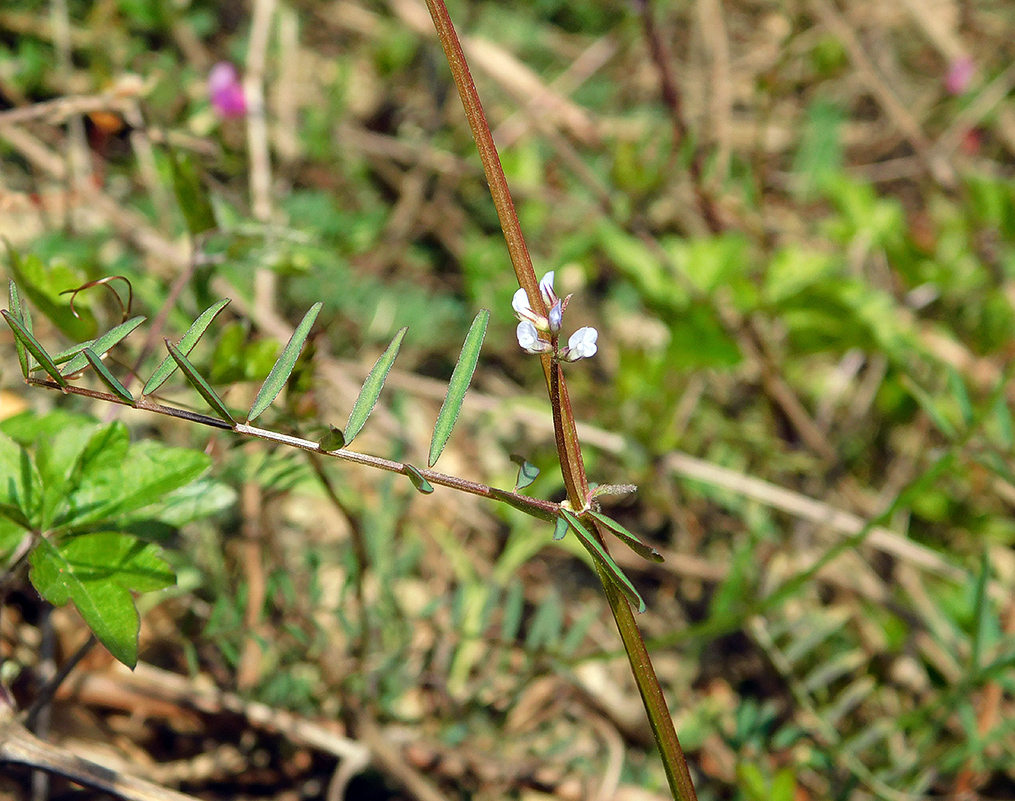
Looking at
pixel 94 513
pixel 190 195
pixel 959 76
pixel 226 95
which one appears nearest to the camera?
pixel 94 513

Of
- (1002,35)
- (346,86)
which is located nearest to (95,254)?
(346,86)

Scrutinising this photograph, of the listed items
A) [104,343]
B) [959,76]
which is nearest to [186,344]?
[104,343]

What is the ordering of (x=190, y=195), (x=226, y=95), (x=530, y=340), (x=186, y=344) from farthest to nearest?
(x=226, y=95) < (x=190, y=195) < (x=186, y=344) < (x=530, y=340)

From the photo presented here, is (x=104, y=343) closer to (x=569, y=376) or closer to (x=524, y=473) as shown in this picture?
(x=524, y=473)

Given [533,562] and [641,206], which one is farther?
[641,206]

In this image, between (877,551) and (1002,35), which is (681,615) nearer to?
(877,551)

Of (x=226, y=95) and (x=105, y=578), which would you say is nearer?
(x=105, y=578)
